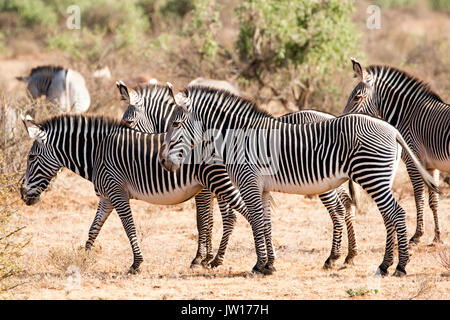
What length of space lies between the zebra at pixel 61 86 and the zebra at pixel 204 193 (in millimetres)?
4801

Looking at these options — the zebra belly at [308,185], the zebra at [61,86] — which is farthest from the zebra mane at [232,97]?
the zebra at [61,86]

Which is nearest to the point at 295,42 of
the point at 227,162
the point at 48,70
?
the point at 48,70

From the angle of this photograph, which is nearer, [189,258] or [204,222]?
[204,222]

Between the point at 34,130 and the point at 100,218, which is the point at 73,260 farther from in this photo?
the point at 34,130

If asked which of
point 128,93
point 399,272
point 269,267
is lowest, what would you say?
point 269,267

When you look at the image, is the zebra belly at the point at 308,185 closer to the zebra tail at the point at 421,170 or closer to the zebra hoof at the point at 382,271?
the zebra tail at the point at 421,170

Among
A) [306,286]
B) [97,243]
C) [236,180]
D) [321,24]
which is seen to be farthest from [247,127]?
[321,24]

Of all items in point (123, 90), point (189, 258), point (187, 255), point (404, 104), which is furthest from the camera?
point (123, 90)

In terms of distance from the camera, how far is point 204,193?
810 centimetres

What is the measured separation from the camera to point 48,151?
759 centimetres

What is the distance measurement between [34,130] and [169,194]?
172 cm

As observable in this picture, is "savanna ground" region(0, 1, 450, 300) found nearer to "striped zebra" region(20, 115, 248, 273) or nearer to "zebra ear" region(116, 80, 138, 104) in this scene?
"striped zebra" region(20, 115, 248, 273)
